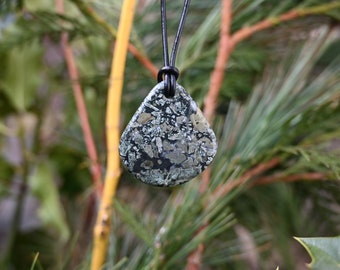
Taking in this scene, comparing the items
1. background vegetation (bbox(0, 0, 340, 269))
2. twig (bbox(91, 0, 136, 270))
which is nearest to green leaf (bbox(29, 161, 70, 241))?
background vegetation (bbox(0, 0, 340, 269))

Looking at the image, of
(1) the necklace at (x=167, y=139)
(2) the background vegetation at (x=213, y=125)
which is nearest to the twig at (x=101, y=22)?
(2) the background vegetation at (x=213, y=125)

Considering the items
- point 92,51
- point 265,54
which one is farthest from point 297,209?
point 92,51

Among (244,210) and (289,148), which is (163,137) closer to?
(289,148)

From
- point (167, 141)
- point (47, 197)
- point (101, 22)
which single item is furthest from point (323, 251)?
point (47, 197)

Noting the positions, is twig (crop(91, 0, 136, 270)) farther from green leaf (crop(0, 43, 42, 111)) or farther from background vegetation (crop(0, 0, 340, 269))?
green leaf (crop(0, 43, 42, 111))

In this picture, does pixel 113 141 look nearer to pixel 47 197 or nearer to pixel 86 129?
pixel 86 129
